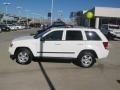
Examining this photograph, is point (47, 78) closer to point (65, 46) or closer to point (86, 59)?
point (65, 46)

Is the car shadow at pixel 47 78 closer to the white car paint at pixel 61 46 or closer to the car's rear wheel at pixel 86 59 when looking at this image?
the white car paint at pixel 61 46

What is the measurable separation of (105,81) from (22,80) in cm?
277

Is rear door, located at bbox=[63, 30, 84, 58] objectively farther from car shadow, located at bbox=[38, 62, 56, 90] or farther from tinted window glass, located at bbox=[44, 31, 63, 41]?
car shadow, located at bbox=[38, 62, 56, 90]

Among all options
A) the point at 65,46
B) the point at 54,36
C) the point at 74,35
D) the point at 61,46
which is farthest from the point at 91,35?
the point at 54,36

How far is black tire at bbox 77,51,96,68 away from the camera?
539 inches

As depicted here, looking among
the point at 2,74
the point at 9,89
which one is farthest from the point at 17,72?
the point at 9,89

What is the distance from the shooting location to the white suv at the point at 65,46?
13.7 meters

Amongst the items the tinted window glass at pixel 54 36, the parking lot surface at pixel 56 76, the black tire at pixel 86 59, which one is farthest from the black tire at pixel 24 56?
the black tire at pixel 86 59

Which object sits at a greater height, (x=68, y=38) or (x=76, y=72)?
(x=68, y=38)

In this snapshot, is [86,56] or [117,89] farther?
[86,56]

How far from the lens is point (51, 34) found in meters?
13.8

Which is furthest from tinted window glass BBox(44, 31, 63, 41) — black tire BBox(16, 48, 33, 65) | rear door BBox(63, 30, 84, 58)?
black tire BBox(16, 48, 33, 65)

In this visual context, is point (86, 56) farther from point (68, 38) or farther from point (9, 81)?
point (9, 81)

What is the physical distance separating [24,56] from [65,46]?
72.5 inches
